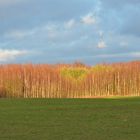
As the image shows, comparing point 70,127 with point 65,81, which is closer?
point 70,127

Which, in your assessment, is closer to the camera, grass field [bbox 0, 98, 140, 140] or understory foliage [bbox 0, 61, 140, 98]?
grass field [bbox 0, 98, 140, 140]

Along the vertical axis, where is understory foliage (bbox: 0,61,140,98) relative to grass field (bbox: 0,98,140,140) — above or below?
above

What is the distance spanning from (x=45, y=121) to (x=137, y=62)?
33383mm

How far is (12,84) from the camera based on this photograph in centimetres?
4712

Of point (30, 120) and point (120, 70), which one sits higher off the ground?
point (120, 70)

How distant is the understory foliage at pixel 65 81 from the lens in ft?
155

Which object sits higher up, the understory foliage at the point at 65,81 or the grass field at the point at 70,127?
the understory foliage at the point at 65,81

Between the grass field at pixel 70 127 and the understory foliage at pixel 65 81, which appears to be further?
the understory foliage at pixel 65 81

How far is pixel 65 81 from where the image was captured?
156ft

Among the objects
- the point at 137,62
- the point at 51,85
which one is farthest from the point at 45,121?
the point at 137,62

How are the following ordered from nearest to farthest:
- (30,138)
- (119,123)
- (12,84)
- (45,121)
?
(30,138), (119,123), (45,121), (12,84)

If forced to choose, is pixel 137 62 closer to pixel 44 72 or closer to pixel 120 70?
pixel 120 70

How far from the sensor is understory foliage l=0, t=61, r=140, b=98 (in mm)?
47156

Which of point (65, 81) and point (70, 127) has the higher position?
point (65, 81)
